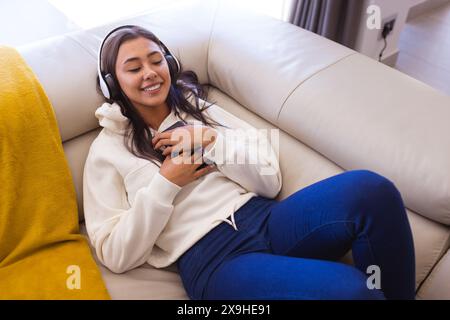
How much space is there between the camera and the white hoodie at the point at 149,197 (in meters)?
1.00

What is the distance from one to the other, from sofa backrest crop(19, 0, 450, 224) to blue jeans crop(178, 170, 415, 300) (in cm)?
16

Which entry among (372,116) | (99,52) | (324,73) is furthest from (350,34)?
(99,52)

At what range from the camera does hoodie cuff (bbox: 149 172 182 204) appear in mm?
998

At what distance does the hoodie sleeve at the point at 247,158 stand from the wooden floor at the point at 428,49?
5.60ft

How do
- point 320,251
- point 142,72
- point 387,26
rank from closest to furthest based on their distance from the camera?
point 320,251
point 142,72
point 387,26

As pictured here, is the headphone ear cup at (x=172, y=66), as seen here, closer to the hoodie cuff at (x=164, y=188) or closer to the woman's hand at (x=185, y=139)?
the woman's hand at (x=185, y=139)

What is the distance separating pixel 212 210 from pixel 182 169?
14cm

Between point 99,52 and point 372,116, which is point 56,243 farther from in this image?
point 372,116

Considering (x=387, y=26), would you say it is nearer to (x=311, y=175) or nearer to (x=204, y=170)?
(x=311, y=175)

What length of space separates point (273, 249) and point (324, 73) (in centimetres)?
57

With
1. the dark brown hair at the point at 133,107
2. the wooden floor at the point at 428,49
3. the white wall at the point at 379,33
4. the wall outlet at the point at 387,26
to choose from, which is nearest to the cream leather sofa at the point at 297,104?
the dark brown hair at the point at 133,107

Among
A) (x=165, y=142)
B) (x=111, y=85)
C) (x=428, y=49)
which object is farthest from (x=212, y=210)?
(x=428, y=49)

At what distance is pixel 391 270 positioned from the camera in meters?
0.90

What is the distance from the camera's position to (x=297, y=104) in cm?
121
